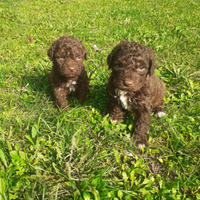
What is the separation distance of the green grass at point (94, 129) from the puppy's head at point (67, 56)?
0.92 meters

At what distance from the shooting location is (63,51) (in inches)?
124

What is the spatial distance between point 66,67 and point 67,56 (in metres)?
0.32

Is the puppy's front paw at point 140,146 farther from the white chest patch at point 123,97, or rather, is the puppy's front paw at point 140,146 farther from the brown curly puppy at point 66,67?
the brown curly puppy at point 66,67

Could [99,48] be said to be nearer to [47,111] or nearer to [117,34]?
[117,34]

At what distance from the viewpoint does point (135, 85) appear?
2396mm

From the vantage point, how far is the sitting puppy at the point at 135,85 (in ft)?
7.96

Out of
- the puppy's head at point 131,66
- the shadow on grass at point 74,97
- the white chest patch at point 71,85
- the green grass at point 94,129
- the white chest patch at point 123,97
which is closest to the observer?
the green grass at point 94,129

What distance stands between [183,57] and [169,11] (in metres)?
4.20

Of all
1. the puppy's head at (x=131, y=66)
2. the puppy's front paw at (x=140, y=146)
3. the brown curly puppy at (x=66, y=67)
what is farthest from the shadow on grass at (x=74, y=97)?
the puppy's head at (x=131, y=66)

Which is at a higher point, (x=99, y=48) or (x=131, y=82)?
(x=131, y=82)

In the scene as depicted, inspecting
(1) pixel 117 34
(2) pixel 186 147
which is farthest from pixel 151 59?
(1) pixel 117 34

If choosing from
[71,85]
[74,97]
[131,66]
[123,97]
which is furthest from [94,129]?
[131,66]

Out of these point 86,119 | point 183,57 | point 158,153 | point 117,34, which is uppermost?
point 117,34

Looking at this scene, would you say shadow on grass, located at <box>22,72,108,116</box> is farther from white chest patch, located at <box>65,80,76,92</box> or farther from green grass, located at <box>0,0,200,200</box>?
white chest patch, located at <box>65,80,76,92</box>
